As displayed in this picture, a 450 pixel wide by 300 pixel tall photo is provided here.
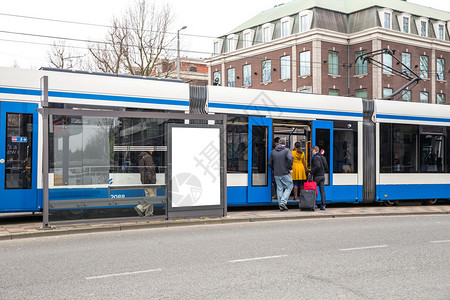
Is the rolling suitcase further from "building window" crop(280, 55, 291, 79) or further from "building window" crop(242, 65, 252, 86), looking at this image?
"building window" crop(242, 65, 252, 86)

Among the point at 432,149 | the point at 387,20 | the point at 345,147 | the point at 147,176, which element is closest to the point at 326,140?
the point at 345,147

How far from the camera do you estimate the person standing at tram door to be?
10.8 meters

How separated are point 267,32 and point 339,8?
270 inches

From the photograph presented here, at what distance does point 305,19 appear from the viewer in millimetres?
45344

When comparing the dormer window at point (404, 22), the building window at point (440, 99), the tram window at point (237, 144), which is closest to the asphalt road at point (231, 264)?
the tram window at point (237, 144)

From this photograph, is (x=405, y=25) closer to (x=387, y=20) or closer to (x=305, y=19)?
(x=387, y=20)

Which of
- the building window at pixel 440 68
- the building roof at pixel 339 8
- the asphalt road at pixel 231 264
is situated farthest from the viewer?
the building window at pixel 440 68

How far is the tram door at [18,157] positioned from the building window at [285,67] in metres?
36.6

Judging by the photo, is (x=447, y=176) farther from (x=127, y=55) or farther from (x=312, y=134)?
(x=127, y=55)

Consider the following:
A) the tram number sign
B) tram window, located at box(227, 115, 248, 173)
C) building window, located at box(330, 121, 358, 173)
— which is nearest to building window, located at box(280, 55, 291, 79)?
building window, located at box(330, 121, 358, 173)

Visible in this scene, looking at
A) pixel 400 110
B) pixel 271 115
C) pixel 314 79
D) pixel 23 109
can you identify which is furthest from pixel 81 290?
pixel 314 79

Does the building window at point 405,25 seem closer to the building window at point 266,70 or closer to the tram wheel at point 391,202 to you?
the building window at point 266,70

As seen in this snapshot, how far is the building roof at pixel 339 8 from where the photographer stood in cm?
4656

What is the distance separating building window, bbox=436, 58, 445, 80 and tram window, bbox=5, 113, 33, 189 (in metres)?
43.5
